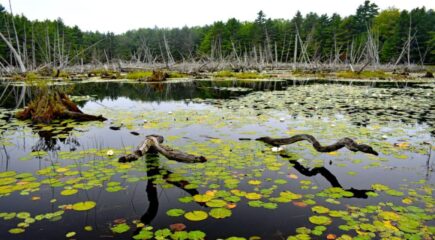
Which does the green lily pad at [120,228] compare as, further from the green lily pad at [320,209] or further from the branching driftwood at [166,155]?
the green lily pad at [320,209]

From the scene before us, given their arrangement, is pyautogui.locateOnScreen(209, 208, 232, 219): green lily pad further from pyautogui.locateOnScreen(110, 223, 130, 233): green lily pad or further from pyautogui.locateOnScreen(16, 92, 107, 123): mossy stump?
pyautogui.locateOnScreen(16, 92, 107, 123): mossy stump

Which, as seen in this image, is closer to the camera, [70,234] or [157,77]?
[70,234]

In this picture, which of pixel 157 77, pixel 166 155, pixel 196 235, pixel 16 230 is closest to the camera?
pixel 196 235

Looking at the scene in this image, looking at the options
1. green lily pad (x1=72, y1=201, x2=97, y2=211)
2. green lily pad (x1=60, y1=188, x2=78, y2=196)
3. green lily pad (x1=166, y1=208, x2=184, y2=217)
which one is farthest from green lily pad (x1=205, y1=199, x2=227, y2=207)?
green lily pad (x1=60, y1=188, x2=78, y2=196)

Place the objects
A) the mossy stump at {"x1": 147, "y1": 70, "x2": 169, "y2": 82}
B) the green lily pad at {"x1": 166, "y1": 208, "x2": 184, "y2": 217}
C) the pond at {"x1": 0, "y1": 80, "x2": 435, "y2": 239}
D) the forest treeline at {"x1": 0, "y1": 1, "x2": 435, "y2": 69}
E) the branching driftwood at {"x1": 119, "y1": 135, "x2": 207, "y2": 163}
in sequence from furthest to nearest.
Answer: the forest treeline at {"x1": 0, "y1": 1, "x2": 435, "y2": 69}, the mossy stump at {"x1": 147, "y1": 70, "x2": 169, "y2": 82}, the branching driftwood at {"x1": 119, "y1": 135, "x2": 207, "y2": 163}, the green lily pad at {"x1": 166, "y1": 208, "x2": 184, "y2": 217}, the pond at {"x1": 0, "y1": 80, "x2": 435, "y2": 239}

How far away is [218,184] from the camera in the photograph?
5.18 m

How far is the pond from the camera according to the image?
3.91 metres

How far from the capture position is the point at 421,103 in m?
14.1

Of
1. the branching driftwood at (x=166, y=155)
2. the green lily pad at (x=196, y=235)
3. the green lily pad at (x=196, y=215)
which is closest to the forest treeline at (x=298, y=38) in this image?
the branching driftwood at (x=166, y=155)

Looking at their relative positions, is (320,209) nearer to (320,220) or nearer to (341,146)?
(320,220)

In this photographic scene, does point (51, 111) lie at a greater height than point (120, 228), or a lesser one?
greater

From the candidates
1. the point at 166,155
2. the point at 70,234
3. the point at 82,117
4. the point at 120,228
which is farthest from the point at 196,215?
the point at 82,117

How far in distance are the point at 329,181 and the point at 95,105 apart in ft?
40.4

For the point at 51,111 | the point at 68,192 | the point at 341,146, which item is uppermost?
the point at 51,111
